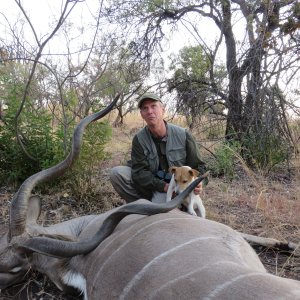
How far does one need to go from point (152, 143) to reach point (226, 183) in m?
1.45

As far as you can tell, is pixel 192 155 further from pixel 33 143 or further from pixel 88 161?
pixel 33 143

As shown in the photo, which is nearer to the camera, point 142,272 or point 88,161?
point 142,272

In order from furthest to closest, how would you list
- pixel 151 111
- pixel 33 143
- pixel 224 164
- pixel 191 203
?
pixel 224 164 → pixel 33 143 → pixel 151 111 → pixel 191 203

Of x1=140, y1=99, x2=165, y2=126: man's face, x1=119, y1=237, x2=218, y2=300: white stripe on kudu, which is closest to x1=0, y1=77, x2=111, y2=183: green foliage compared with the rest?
x1=140, y1=99, x2=165, y2=126: man's face

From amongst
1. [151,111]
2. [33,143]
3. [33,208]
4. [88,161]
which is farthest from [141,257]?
[33,143]

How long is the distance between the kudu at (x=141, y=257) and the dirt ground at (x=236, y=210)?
12cm

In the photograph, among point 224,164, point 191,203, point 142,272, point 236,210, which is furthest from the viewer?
point 224,164

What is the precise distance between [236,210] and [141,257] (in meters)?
1.98

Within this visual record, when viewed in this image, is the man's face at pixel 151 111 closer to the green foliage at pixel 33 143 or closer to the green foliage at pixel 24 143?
the green foliage at pixel 33 143

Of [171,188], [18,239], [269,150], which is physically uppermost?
[269,150]

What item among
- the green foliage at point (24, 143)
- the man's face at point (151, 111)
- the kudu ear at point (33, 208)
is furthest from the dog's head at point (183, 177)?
the green foliage at point (24, 143)

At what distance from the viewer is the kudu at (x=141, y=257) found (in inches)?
47.4

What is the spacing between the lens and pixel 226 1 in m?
5.77

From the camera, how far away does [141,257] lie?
150 centimetres
